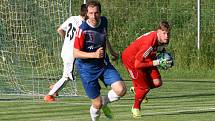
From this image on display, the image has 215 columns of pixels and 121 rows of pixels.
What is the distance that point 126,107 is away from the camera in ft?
45.1

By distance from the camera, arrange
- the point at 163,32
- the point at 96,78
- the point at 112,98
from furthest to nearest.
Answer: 1. the point at 163,32
2. the point at 112,98
3. the point at 96,78

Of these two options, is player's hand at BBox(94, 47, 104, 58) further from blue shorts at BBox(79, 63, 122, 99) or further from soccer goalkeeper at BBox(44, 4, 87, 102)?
soccer goalkeeper at BBox(44, 4, 87, 102)

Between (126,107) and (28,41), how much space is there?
4331 millimetres

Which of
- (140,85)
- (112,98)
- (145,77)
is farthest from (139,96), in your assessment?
(112,98)

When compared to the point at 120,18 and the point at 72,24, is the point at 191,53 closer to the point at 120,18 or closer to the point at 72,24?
the point at 120,18

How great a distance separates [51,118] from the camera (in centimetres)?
1177

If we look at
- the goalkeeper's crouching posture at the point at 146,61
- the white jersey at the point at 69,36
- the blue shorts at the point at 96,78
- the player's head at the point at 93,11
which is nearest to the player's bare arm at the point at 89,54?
the blue shorts at the point at 96,78

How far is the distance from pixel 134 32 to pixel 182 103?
10344 millimetres

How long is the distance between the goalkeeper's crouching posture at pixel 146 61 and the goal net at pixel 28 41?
4.00 metres

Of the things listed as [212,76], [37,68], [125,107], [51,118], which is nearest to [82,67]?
[51,118]

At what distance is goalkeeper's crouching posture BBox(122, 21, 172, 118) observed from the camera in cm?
1212

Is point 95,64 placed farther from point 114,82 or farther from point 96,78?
point 114,82

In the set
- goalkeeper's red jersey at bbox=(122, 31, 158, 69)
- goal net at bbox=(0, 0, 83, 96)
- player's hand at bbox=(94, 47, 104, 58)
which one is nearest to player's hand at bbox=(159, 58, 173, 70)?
goalkeeper's red jersey at bbox=(122, 31, 158, 69)

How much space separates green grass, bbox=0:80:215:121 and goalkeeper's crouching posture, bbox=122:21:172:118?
39 cm
